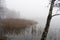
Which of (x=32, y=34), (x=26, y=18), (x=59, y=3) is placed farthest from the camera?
(x=26, y=18)

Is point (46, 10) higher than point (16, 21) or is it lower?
higher

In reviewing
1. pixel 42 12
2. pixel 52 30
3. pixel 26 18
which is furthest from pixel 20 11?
pixel 52 30

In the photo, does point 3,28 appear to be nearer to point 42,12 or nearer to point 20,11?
point 20,11

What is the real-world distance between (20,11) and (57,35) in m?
2.01

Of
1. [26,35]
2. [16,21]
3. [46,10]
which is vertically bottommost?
[26,35]

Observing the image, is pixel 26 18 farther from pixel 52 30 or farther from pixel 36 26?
pixel 52 30

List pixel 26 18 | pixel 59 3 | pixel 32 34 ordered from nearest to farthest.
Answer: pixel 59 3 → pixel 32 34 → pixel 26 18

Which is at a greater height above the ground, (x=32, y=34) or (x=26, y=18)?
(x=26, y=18)

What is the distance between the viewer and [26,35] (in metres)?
6.60

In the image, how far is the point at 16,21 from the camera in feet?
22.5

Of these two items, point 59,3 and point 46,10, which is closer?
point 59,3

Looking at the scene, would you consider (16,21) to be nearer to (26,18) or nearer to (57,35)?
(26,18)

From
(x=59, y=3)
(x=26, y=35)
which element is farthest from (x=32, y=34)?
(x=59, y=3)

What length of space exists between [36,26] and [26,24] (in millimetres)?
447
